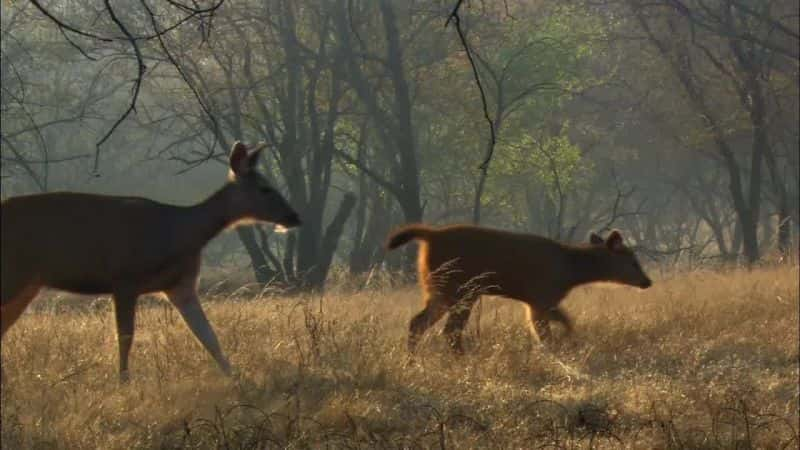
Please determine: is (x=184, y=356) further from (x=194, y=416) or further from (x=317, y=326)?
(x=194, y=416)

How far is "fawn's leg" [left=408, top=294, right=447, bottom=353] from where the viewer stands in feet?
33.6

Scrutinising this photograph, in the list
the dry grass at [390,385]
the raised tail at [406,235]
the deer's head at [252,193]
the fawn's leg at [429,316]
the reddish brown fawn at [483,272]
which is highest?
the deer's head at [252,193]

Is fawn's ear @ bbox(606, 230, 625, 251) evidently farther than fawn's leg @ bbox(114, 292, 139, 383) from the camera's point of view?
Yes

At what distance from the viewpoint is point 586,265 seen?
1165cm

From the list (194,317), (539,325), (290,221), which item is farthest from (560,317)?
(194,317)

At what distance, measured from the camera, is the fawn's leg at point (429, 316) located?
1023cm

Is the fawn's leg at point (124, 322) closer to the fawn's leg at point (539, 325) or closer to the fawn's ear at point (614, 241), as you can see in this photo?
the fawn's leg at point (539, 325)

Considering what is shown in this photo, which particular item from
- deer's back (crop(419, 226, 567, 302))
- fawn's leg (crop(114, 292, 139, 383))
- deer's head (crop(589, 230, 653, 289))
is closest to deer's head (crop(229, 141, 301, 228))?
deer's back (crop(419, 226, 567, 302))

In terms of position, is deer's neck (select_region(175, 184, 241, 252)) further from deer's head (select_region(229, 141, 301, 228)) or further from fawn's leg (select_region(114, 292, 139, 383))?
fawn's leg (select_region(114, 292, 139, 383))

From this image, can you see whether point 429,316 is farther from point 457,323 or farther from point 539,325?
point 539,325

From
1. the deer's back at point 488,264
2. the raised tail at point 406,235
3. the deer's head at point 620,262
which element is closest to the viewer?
the raised tail at point 406,235

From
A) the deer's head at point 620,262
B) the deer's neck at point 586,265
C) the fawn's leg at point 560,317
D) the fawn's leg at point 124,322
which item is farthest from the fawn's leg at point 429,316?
the fawn's leg at point 124,322

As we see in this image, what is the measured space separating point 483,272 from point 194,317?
2991mm

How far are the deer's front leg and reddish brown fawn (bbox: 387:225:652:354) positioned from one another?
1.99 m
